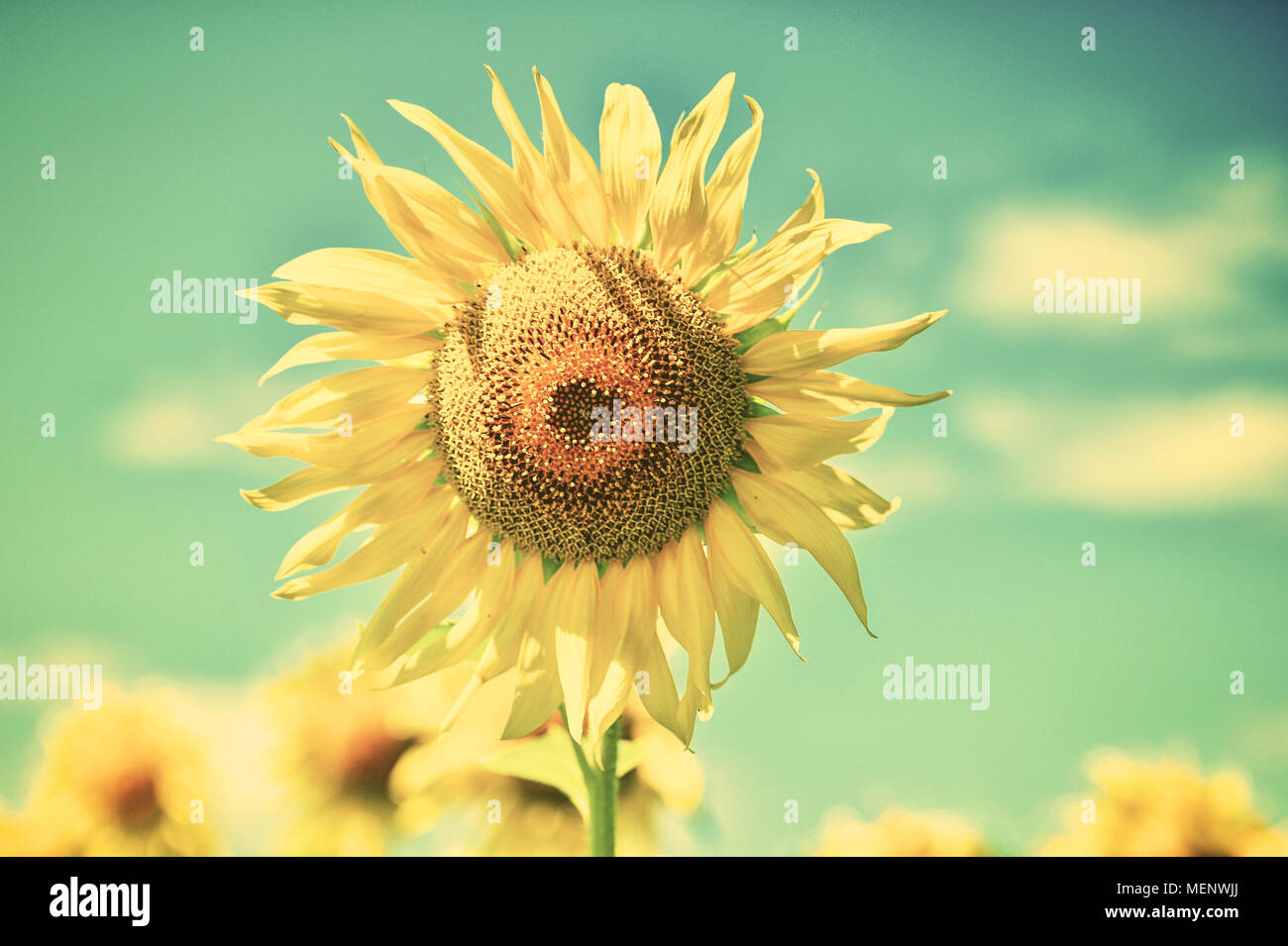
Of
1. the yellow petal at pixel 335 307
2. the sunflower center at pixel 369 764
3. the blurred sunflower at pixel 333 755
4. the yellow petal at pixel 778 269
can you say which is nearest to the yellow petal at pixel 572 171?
the yellow petal at pixel 778 269

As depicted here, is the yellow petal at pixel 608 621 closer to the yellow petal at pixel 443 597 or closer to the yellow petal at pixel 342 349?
the yellow petal at pixel 443 597

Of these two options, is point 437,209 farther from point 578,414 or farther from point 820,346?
point 820,346

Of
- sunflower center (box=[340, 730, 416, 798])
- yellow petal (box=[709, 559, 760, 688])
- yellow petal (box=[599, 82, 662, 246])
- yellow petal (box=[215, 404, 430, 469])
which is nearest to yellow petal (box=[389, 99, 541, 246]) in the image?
yellow petal (box=[599, 82, 662, 246])

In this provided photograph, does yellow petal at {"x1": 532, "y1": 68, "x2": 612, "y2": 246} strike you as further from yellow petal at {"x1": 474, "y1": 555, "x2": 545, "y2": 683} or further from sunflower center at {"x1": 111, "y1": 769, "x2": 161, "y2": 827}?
sunflower center at {"x1": 111, "y1": 769, "x2": 161, "y2": 827}

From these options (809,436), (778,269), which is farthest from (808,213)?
(809,436)
